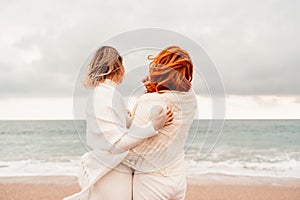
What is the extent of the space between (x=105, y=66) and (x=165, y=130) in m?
0.53

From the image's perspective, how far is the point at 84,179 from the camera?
8.29ft

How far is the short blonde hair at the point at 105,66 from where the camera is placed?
2363mm

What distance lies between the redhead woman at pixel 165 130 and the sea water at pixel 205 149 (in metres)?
0.26

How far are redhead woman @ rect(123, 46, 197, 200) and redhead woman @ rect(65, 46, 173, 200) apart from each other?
0.06 meters

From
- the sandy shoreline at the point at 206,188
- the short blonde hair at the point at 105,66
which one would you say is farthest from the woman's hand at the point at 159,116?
the sandy shoreline at the point at 206,188

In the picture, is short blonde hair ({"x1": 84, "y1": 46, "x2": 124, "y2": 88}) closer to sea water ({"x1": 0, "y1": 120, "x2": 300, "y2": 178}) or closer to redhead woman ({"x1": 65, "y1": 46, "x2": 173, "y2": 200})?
redhead woman ({"x1": 65, "y1": 46, "x2": 173, "y2": 200})

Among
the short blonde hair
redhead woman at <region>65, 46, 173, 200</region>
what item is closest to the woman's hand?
redhead woman at <region>65, 46, 173, 200</region>

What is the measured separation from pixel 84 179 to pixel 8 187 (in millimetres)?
4973

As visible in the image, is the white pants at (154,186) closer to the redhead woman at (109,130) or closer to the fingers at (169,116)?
the redhead woman at (109,130)

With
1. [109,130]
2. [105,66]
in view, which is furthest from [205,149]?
[105,66]

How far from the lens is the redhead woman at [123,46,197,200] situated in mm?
2314

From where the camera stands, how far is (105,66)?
238 centimetres

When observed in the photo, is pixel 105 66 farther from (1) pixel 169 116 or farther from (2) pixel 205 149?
(2) pixel 205 149

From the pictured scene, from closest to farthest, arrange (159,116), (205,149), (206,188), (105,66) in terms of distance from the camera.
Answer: (159,116)
(105,66)
(205,149)
(206,188)
